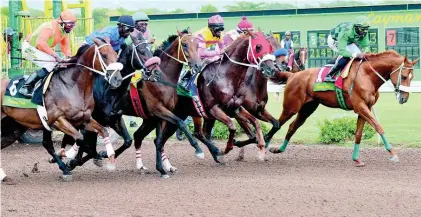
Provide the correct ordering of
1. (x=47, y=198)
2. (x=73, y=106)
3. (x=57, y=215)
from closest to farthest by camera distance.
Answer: (x=57, y=215)
(x=47, y=198)
(x=73, y=106)

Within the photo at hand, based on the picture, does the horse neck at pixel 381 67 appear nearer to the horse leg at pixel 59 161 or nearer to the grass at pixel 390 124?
the grass at pixel 390 124

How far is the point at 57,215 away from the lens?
8.52 metres

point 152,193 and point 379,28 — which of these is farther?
point 379,28

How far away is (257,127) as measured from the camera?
12617mm

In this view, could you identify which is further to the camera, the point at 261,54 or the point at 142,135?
the point at 261,54

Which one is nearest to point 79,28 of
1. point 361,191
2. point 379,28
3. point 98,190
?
point 98,190

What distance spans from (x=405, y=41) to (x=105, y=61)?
22534 millimetres

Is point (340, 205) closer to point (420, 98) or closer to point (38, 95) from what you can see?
point (38, 95)

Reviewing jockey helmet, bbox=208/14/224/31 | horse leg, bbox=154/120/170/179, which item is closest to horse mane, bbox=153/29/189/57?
horse leg, bbox=154/120/170/179

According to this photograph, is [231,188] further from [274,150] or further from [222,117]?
[274,150]

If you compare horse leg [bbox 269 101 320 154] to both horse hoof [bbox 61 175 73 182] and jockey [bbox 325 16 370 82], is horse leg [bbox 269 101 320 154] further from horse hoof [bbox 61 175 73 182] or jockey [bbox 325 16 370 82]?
horse hoof [bbox 61 175 73 182]

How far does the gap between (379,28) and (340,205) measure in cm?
2408

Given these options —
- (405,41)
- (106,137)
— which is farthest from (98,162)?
(405,41)

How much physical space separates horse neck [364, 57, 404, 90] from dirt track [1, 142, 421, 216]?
1.28 meters
